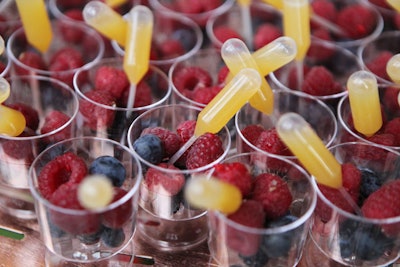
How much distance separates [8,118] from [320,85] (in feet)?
2.16

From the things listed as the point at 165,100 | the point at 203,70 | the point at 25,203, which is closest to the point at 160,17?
the point at 203,70

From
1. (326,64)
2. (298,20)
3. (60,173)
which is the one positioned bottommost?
(326,64)

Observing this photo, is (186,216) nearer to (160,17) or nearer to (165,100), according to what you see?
(165,100)

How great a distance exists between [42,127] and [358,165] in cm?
61

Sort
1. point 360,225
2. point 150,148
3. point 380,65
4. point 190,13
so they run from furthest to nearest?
point 190,13, point 380,65, point 150,148, point 360,225

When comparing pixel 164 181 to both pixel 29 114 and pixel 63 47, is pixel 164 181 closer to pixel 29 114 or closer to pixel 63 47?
pixel 29 114

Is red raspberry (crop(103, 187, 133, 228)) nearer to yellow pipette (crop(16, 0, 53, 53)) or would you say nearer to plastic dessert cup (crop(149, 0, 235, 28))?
yellow pipette (crop(16, 0, 53, 53))

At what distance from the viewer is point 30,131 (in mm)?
1231

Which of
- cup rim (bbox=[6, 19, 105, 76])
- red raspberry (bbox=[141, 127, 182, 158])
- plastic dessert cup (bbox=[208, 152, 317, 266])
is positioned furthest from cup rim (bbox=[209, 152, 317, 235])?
cup rim (bbox=[6, 19, 105, 76])

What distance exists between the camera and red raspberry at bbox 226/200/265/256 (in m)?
0.95

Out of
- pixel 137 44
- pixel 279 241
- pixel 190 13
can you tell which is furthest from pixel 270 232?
pixel 190 13

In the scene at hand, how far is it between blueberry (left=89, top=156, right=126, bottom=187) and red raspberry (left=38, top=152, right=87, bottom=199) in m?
0.02

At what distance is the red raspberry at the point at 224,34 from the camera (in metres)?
1.54

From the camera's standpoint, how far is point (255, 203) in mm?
990
